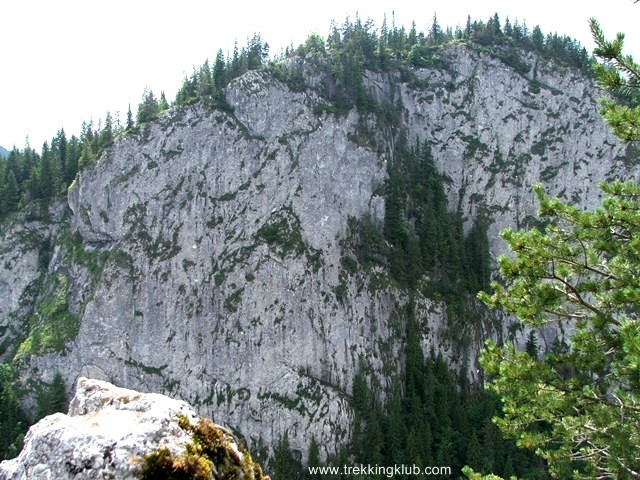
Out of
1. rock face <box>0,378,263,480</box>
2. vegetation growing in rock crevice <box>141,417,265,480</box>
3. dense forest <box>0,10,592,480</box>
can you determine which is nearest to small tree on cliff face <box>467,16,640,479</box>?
vegetation growing in rock crevice <box>141,417,265,480</box>

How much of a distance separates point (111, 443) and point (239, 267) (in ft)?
209

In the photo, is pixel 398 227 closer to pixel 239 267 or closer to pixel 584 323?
pixel 239 267

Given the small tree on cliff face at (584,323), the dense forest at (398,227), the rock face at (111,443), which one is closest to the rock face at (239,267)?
the dense forest at (398,227)

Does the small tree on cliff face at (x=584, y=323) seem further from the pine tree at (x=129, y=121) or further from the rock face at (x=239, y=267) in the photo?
the pine tree at (x=129, y=121)

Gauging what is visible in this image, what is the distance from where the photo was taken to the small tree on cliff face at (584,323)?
1041cm

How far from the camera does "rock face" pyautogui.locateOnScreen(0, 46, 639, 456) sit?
65.9m

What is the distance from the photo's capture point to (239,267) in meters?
69.1

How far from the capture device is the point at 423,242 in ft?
267

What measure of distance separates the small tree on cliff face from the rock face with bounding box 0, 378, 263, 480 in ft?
23.4

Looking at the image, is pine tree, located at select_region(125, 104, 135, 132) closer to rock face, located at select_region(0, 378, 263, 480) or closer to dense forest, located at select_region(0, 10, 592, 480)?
dense forest, located at select_region(0, 10, 592, 480)

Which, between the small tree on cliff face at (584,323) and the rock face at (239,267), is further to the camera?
the rock face at (239,267)

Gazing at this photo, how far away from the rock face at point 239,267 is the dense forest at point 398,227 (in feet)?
6.82

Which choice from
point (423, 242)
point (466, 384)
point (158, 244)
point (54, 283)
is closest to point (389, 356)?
point (466, 384)

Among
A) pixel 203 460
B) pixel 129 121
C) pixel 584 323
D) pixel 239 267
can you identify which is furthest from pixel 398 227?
pixel 203 460
